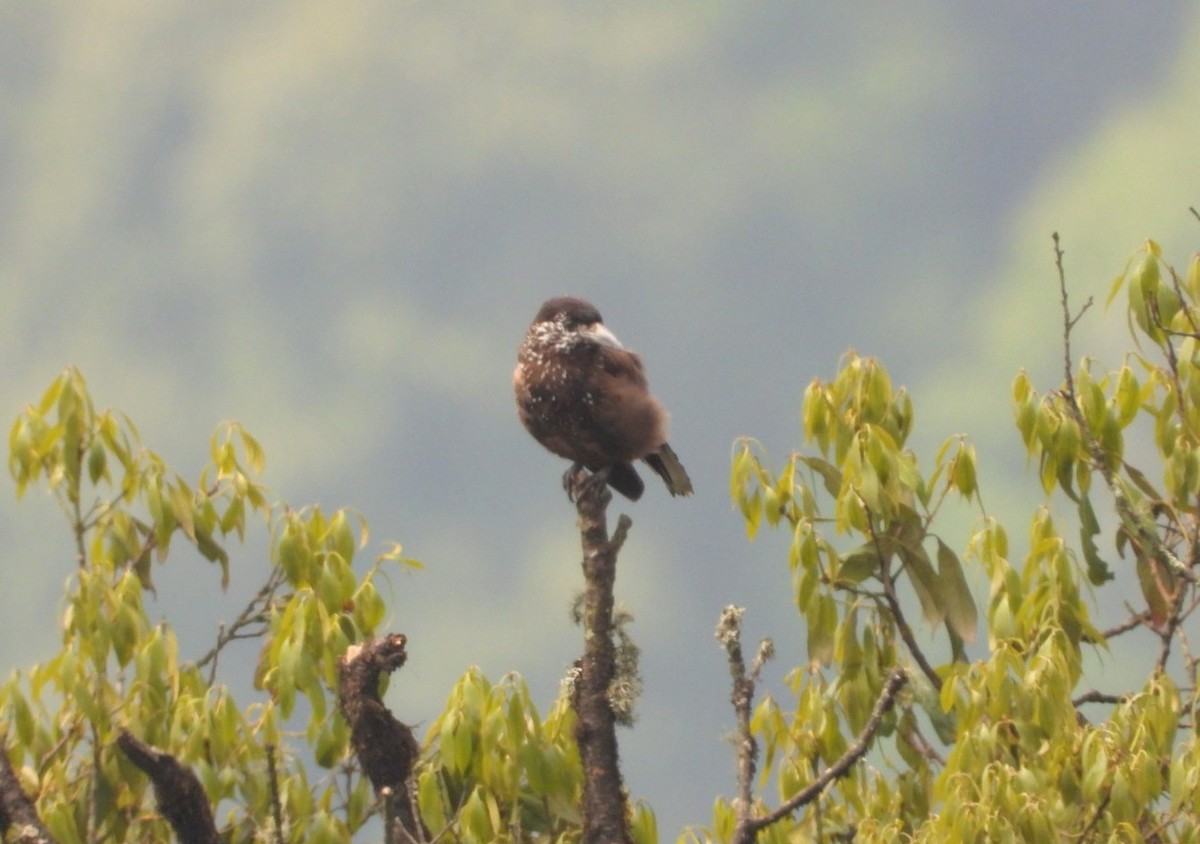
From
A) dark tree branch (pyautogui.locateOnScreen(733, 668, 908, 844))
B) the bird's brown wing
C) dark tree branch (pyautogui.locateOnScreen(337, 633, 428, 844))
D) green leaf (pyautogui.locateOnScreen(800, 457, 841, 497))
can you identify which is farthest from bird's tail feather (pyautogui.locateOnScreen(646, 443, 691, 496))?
dark tree branch (pyautogui.locateOnScreen(733, 668, 908, 844))

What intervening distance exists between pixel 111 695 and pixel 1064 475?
2691mm

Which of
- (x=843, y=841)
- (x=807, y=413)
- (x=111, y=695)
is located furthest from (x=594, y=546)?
(x=111, y=695)

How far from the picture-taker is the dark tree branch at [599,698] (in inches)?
175

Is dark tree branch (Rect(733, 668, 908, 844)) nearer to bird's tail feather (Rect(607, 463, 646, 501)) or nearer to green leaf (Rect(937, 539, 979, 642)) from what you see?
green leaf (Rect(937, 539, 979, 642))

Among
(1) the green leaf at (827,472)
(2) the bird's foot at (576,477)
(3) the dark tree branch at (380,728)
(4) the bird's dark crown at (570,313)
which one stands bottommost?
(3) the dark tree branch at (380,728)

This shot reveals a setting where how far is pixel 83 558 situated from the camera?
5156 millimetres

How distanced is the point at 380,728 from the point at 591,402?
199 centimetres

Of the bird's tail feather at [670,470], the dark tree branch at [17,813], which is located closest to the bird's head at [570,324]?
the bird's tail feather at [670,470]

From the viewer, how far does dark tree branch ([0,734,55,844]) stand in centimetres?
420

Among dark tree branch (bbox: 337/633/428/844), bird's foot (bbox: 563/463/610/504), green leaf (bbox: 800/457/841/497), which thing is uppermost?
bird's foot (bbox: 563/463/610/504)

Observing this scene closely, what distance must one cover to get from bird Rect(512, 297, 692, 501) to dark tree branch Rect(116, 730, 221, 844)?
7.09 ft

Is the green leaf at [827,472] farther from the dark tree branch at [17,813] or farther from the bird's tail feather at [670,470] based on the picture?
the dark tree branch at [17,813]

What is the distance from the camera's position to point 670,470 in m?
6.55

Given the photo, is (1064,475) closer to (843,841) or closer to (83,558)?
(843,841)
